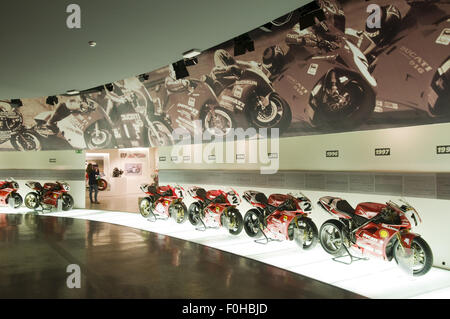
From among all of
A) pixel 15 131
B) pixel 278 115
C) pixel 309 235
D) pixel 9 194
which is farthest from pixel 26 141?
pixel 309 235

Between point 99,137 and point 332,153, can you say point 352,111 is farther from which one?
point 99,137

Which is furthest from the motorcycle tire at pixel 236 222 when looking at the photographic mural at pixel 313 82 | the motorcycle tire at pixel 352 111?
the motorcycle tire at pixel 352 111

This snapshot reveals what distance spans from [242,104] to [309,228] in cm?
294

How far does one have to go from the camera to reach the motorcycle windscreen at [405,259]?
3.88 meters

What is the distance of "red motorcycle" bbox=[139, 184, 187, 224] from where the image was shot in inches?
312

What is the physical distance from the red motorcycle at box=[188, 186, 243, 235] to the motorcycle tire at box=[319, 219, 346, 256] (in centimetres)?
191

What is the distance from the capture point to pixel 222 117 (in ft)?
23.8

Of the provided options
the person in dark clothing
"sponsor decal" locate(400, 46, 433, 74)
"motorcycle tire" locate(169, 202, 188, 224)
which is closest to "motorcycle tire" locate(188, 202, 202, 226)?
"motorcycle tire" locate(169, 202, 188, 224)

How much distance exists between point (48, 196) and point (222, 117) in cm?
662

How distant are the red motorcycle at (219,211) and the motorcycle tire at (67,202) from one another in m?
5.46

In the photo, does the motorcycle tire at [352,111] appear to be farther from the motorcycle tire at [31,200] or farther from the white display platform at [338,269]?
the motorcycle tire at [31,200]

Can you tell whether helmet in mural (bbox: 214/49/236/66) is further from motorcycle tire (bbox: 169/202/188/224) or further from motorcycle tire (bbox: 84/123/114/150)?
motorcycle tire (bbox: 84/123/114/150)
